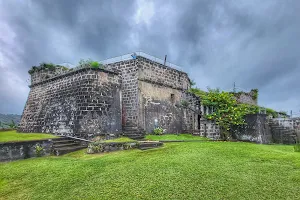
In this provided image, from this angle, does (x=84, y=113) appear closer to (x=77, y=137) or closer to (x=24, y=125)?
(x=77, y=137)

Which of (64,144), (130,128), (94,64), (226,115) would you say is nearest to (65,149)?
(64,144)

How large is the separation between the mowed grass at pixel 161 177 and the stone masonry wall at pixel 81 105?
3603 mm

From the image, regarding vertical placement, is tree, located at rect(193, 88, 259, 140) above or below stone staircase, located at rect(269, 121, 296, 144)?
above

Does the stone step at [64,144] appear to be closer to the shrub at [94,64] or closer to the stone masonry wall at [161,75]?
the shrub at [94,64]

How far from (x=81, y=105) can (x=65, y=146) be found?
7.41 feet

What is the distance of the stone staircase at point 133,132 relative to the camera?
11830 mm

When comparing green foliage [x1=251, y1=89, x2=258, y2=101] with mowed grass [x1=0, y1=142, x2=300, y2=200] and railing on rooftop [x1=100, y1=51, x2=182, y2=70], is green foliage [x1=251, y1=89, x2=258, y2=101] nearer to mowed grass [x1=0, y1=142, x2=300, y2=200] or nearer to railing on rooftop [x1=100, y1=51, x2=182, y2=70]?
railing on rooftop [x1=100, y1=51, x2=182, y2=70]

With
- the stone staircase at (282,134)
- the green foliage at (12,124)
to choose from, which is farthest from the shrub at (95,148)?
the green foliage at (12,124)

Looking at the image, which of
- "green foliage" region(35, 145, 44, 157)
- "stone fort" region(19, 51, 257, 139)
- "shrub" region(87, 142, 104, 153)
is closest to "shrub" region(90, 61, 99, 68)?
"stone fort" region(19, 51, 257, 139)

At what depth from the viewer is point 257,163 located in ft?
20.3

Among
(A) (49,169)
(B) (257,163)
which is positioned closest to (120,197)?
(A) (49,169)

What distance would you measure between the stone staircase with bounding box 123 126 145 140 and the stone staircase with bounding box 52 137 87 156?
2.72 m

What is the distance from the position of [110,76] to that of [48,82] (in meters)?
4.52

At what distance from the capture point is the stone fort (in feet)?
36.7
